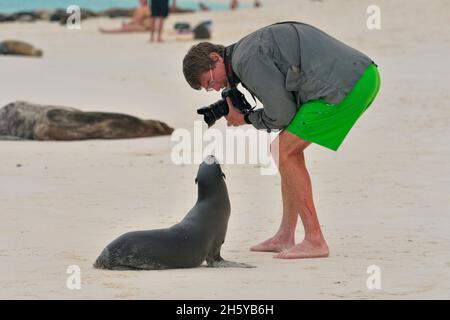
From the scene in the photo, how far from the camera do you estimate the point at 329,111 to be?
687cm

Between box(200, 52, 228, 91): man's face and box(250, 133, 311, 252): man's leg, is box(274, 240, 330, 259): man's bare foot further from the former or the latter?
box(200, 52, 228, 91): man's face

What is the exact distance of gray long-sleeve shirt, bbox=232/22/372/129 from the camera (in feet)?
22.1

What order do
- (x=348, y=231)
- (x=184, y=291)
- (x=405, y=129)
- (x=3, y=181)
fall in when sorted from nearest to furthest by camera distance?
(x=184, y=291) < (x=348, y=231) < (x=3, y=181) < (x=405, y=129)

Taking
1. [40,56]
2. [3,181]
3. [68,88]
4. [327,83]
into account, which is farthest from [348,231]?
[40,56]

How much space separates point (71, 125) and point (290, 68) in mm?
6419

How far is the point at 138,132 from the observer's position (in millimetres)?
13062

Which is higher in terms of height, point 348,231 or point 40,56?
point 348,231

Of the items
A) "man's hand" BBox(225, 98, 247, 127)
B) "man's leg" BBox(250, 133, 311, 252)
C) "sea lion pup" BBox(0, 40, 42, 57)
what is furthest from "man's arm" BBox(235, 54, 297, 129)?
"sea lion pup" BBox(0, 40, 42, 57)

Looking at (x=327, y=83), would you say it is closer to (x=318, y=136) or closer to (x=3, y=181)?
(x=318, y=136)

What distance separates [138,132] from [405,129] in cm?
282

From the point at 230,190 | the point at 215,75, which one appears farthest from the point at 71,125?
the point at 215,75

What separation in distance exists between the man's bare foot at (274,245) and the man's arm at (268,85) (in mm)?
837

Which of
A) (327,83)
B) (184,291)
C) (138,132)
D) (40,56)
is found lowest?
(40,56)

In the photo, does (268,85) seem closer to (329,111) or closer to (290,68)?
(290,68)
